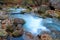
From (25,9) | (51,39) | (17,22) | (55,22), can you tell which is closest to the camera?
(51,39)

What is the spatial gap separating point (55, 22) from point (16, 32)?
123 centimetres

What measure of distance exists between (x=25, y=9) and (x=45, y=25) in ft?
3.94

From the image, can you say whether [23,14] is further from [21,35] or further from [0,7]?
[21,35]

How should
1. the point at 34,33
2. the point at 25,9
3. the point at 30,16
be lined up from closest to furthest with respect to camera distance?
the point at 34,33
the point at 30,16
the point at 25,9

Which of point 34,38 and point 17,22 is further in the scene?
point 17,22

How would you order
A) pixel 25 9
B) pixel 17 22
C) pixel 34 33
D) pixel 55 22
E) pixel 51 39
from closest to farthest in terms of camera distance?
pixel 51 39 < pixel 34 33 < pixel 17 22 < pixel 55 22 < pixel 25 9

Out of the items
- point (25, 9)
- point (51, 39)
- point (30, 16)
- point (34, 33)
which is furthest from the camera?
point (25, 9)

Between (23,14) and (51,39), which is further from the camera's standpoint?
(23,14)

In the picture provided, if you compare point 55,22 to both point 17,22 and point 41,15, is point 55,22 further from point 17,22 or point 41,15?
point 17,22

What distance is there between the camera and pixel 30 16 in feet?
13.9

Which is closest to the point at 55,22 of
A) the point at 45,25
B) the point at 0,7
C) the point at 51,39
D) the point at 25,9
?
the point at 45,25

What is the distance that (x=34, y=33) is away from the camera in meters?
3.26

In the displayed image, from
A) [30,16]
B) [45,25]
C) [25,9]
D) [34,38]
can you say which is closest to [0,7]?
[25,9]

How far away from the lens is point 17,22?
11.4ft
